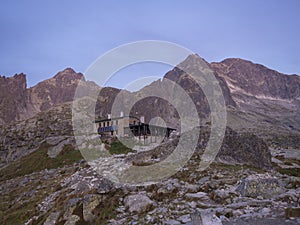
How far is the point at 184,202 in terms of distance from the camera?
21.1 meters

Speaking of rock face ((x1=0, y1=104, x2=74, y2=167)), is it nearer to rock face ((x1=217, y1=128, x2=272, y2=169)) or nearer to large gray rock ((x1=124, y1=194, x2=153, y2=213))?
rock face ((x1=217, y1=128, x2=272, y2=169))

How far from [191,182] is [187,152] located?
11.7 metres

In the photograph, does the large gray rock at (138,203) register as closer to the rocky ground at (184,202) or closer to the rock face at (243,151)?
the rocky ground at (184,202)

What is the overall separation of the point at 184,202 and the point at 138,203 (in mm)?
3438

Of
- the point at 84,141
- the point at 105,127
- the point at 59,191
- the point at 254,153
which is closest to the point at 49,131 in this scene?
the point at 105,127

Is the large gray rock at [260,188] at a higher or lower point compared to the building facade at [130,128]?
lower

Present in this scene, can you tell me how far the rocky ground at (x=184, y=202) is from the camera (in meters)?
17.5

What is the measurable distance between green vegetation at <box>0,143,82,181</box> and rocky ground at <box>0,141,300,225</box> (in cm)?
2221

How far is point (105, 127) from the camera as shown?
81.9 meters

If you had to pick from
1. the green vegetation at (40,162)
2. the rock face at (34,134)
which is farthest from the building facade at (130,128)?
the green vegetation at (40,162)

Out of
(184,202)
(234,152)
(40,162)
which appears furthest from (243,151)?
(40,162)

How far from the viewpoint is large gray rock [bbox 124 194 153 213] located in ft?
68.8

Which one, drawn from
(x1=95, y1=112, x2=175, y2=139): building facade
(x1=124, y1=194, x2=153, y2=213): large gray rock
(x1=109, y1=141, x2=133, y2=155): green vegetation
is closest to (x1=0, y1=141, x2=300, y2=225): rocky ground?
(x1=124, y1=194, x2=153, y2=213): large gray rock

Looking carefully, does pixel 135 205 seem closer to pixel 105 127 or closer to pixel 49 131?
pixel 105 127
